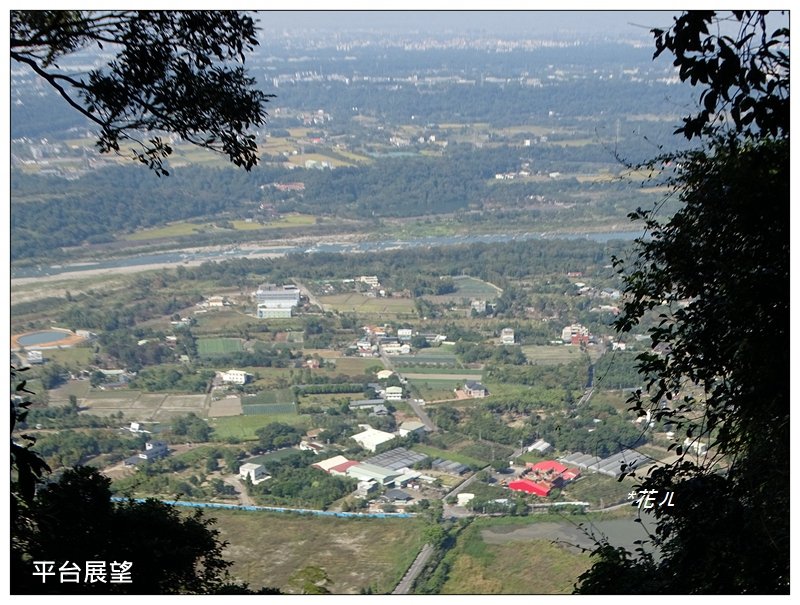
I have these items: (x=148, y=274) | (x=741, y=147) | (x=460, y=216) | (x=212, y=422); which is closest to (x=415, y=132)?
(x=460, y=216)

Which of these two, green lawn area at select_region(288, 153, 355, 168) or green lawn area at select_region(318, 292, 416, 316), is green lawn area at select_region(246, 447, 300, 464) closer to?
green lawn area at select_region(318, 292, 416, 316)

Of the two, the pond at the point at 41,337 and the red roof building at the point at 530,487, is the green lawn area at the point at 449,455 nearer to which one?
the red roof building at the point at 530,487

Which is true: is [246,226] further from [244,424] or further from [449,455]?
[449,455]

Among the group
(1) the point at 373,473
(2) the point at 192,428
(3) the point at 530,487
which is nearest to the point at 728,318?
(3) the point at 530,487

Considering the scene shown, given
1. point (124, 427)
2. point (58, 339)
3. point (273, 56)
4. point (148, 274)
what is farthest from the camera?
point (273, 56)

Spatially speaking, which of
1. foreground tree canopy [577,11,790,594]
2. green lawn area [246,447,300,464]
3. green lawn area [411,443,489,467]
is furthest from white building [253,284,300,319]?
foreground tree canopy [577,11,790,594]

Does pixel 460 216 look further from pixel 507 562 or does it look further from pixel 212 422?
pixel 507 562

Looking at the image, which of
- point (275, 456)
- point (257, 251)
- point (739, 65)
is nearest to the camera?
point (739, 65)
